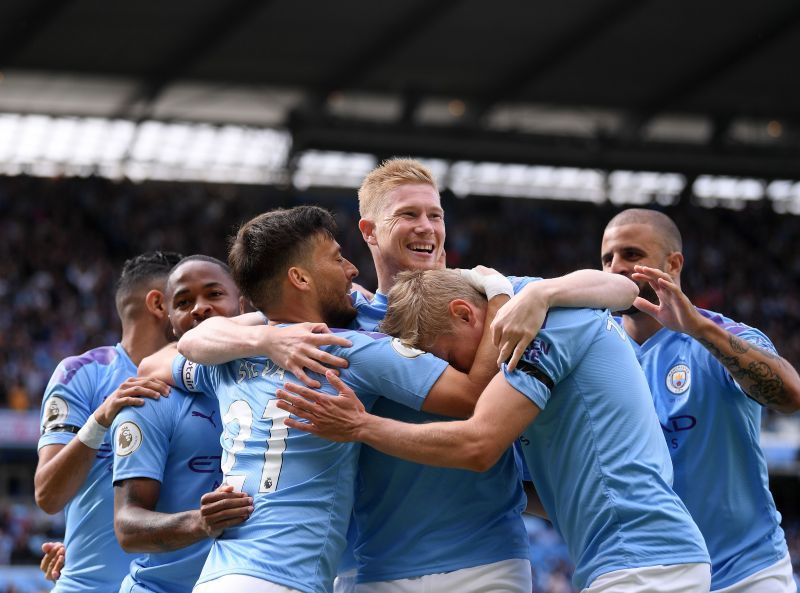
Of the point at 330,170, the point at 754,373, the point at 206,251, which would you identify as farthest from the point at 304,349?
the point at 330,170

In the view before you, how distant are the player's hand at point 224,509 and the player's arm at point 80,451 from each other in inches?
38.8

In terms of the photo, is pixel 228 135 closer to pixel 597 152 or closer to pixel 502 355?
pixel 597 152

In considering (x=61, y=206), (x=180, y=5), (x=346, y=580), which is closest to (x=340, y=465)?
(x=346, y=580)

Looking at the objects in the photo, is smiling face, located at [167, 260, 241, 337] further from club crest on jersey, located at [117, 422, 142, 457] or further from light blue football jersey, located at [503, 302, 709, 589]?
light blue football jersey, located at [503, 302, 709, 589]

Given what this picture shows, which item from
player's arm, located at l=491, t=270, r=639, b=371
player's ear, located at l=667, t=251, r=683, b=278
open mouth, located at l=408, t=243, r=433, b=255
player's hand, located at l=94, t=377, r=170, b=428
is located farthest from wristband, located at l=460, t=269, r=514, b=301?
player's ear, located at l=667, t=251, r=683, b=278

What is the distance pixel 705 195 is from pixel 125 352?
3556cm

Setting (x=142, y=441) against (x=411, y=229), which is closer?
(x=142, y=441)

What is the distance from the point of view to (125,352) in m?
6.03

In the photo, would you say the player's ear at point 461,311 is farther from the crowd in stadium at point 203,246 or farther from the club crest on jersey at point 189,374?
the crowd in stadium at point 203,246

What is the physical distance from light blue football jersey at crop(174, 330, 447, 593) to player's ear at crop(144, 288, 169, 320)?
194 centimetres

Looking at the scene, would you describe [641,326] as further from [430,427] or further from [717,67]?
[717,67]

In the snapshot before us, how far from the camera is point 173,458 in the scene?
4.93m

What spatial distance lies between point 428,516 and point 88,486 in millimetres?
2244

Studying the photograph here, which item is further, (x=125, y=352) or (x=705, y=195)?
(x=705, y=195)
